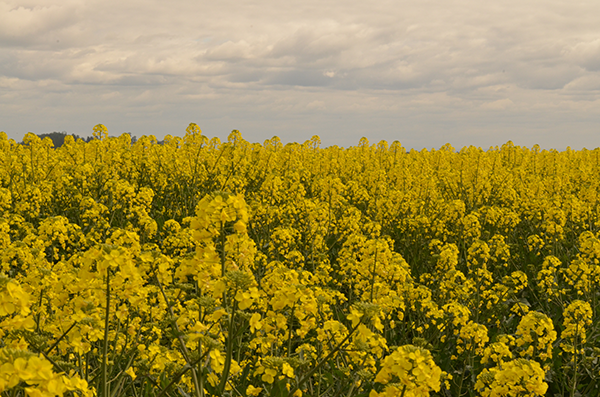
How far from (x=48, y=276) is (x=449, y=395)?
3.72 meters

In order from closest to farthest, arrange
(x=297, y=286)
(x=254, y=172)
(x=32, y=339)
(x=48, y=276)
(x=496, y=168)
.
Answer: (x=32, y=339), (x=297, y=286), (x=48, y=276), (x=254, y=172), (x=496, y=168)

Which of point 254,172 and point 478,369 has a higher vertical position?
point 254,172

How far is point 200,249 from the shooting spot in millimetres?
2713

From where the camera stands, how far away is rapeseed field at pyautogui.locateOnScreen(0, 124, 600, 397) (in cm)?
262

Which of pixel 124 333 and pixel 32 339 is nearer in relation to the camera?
pixel 32 339

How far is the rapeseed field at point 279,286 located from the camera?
2615mm

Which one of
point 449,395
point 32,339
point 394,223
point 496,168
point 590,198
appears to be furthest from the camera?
point 496,168

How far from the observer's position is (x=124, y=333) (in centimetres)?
360

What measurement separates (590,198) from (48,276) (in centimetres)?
983

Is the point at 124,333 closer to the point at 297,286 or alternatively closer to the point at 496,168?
the point at 297,286

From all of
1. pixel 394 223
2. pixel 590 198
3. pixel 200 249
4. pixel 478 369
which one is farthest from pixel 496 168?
pixel 200 249

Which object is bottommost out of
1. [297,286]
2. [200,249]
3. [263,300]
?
[263,300]

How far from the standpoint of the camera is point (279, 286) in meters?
3.48

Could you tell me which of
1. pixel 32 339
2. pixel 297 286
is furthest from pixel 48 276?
pixel 297 286
